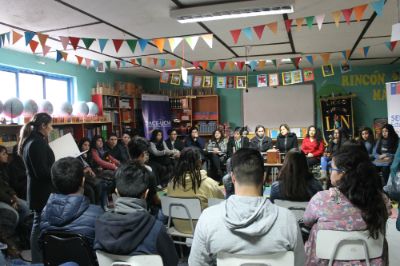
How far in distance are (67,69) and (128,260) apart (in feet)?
19.6

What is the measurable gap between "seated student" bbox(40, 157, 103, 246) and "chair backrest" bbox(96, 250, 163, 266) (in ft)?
0.79

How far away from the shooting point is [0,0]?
3217 mm

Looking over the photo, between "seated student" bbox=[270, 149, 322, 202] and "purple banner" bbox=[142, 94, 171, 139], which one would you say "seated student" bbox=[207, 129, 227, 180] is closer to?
"purple banner" bbox=[142, 94, 171, 139]

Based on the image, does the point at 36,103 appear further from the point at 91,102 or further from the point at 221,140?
the point at 221,140

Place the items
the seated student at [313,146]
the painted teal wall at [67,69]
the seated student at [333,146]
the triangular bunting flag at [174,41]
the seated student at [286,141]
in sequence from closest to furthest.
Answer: the triangular bunting flag at [174,41]
the painted teal wall at [67,69]
the seated student at [333,146]
the seated student at [313,146]
the seated student at [286,141]

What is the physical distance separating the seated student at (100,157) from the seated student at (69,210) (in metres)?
3.70

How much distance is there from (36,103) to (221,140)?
393 cm

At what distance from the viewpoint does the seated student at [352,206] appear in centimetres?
188

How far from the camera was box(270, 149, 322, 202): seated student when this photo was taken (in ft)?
8.80

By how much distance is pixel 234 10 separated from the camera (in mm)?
3502

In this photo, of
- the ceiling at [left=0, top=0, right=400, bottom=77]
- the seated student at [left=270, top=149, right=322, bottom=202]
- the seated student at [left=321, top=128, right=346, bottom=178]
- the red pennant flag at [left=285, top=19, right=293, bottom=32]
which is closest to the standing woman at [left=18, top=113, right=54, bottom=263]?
the ceiling at [left=0, top=0, right=400, bottom=77]

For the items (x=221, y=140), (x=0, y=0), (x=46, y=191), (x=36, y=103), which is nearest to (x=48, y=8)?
(x=0, y=0)

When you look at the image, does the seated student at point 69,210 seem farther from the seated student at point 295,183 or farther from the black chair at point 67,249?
the seated student at point 295,183

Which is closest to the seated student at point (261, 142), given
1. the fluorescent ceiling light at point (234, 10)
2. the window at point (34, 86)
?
the window at point (34, 86)
